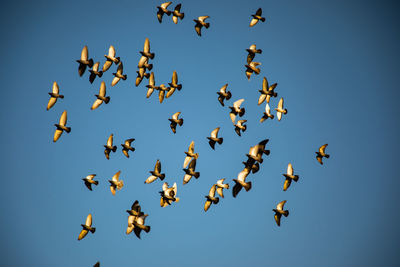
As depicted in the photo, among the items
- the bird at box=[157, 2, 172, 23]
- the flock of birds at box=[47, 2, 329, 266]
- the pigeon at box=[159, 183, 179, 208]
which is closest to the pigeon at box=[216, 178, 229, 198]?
the flock of birds at box=[47, 2, 329, 266]

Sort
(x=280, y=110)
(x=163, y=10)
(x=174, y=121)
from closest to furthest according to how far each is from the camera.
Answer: (x=163, y=10), (x=174, y=121), (x=280, y=110)

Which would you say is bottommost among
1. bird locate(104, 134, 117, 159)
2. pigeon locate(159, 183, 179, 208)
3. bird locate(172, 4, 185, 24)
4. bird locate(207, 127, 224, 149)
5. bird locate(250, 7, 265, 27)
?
pigeon locate(159, 183, 179, 208)

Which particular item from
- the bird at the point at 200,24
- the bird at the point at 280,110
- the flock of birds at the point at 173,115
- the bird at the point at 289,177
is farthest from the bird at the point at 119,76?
the bird at the point at 289,177

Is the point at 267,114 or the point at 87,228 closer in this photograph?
the point at 87,228

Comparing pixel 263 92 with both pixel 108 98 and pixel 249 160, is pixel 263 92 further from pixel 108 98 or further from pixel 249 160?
pixel 108 98

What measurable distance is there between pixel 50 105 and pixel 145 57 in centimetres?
685

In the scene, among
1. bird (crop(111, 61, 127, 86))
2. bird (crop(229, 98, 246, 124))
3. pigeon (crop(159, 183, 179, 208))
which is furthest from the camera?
bird (crop(111, 61, 127, 86))

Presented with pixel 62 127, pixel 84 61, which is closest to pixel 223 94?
pixel 84 61

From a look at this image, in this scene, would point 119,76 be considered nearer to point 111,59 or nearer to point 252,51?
point 111,59

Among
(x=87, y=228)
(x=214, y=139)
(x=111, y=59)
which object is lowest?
(x=87, y=228)

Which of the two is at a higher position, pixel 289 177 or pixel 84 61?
pixel 84 61

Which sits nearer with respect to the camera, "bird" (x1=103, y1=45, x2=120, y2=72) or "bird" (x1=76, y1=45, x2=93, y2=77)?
"bird" (x1=76, y1=45, x2=93, y2=77)

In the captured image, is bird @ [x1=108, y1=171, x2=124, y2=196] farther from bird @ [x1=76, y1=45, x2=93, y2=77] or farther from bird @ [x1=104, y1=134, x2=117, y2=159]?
bird @ [x1=76, y1=45, x2=93, y2=77]

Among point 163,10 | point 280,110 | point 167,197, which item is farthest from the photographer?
point 280,110
